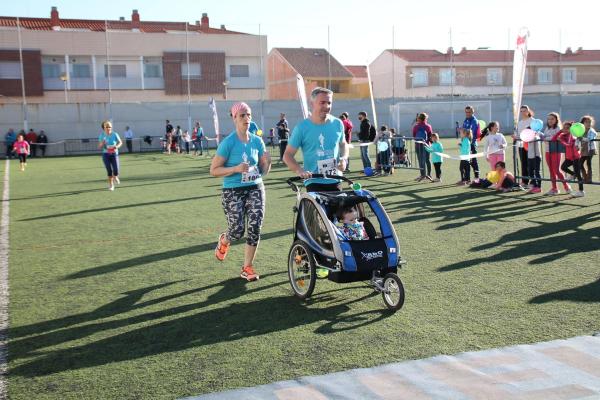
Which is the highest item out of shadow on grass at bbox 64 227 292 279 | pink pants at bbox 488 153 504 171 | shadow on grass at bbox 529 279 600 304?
pink pants at bbox 488 153 504 171

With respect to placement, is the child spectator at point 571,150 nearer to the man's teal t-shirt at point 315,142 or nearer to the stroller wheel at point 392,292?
the man's teal t-shirt at point 315,142

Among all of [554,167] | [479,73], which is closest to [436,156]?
[554,167]

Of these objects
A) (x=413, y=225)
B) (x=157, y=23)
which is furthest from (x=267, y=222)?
(x=157, y=23)

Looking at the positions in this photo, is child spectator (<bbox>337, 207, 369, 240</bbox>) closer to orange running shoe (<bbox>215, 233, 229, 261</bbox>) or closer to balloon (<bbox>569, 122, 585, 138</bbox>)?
orange running shoe (<bbox>215, 233, 229, 261</bbox>)

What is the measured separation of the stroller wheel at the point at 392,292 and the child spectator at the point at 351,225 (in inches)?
18.8

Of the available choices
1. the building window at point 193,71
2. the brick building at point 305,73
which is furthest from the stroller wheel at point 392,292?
the brick building at point 305,73

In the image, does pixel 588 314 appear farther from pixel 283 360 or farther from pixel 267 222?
pixel 267 222

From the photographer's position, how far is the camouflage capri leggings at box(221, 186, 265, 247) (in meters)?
6.98

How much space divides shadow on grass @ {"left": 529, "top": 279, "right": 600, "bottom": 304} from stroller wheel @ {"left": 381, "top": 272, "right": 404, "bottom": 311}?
4.11ft

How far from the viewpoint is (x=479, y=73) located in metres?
50.7

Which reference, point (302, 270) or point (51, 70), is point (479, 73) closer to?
point (51, 70)

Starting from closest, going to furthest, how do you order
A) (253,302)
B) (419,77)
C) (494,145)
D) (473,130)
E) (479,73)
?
1. (253,302)
2. (494,145)
3. (473,130)
4. (479,73)
5. (419,77)

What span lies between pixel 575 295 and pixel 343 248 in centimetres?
229

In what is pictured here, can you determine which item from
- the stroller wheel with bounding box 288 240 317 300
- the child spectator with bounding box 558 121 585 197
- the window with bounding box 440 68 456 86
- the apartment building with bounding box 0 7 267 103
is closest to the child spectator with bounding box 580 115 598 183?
the child spectator with bounding box 558 121 585 197
